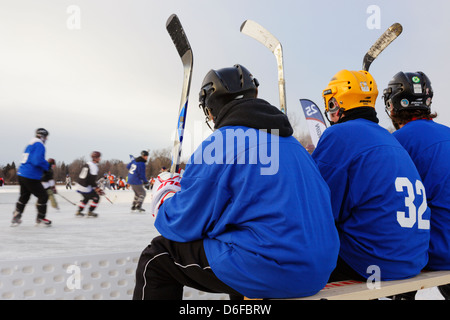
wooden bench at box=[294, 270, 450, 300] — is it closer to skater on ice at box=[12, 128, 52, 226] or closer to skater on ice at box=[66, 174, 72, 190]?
skater on ice at box=[12, 128, 52, 226]

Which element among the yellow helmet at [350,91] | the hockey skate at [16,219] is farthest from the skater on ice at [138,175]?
the yellow helmet at [350,91]

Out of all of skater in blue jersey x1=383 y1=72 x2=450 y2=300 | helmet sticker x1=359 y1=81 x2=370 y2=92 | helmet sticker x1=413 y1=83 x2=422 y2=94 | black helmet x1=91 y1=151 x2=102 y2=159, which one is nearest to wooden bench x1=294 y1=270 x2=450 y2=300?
skater in blue jersey x1=383 y1=72 x2=450 y2=300

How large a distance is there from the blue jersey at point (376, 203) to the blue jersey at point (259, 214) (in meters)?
0.41

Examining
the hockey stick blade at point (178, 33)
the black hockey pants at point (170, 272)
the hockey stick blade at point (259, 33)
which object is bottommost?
the black hockey pants at point (170, 272)

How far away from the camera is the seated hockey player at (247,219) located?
1290 mm

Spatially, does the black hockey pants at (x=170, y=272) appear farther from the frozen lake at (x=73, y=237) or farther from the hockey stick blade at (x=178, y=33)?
the hockey stick blade at (x=178, y=33)

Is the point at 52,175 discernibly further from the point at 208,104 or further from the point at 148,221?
the point at 208,104

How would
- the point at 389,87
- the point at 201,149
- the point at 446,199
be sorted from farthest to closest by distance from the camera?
1. the point at 389,87
2. the point at 446,199
3. the point at 201,149

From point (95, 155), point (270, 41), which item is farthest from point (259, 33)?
point (95, 155)

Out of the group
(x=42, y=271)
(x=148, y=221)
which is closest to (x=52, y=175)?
(x=148, y=221)

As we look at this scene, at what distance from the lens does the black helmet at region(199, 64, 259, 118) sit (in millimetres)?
1659

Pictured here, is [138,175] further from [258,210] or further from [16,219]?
[258,210]

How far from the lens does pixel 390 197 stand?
1.71 meters
